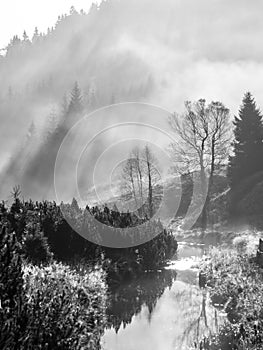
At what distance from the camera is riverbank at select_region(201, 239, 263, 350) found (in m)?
9.80

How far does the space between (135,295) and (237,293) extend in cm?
539

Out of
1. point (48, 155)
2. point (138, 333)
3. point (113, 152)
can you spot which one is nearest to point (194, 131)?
point (138, 333)

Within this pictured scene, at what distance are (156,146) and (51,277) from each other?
5367cm

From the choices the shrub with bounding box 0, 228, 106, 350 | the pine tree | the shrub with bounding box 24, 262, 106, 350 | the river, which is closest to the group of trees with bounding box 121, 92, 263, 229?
the pine tree

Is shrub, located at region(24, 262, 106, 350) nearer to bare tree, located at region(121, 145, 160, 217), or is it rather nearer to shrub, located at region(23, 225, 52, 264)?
shrub, located at region(23, 225, 52, 264)

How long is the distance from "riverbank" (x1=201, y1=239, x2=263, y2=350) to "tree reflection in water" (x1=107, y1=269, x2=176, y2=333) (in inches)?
91.8

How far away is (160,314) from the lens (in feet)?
50.2

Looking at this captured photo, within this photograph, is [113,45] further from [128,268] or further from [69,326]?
[69,326]

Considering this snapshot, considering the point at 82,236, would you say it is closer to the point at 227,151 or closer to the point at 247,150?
the point at 247,150

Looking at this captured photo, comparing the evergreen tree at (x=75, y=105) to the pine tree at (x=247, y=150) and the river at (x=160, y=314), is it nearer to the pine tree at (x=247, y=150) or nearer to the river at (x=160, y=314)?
the pine tree at (x=247, y=150)

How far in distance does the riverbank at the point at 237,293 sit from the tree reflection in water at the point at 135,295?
2.33m

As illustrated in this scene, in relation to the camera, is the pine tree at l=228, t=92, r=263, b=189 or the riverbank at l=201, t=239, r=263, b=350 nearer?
the riverbank at l=201, t=239, r=263, b=350

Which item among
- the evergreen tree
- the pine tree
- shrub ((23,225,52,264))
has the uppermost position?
the evergreen tree

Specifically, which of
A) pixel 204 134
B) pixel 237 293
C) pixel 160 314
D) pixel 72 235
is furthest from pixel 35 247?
pixel 204 134
